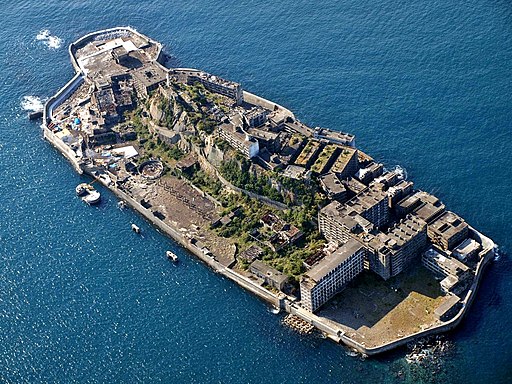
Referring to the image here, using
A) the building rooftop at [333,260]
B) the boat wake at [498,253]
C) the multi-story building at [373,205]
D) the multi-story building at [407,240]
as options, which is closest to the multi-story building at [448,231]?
the multi-story building at [407,240]

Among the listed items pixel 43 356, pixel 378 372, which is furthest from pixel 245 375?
pixel 43 356

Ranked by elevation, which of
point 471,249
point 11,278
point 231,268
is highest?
point 471,249

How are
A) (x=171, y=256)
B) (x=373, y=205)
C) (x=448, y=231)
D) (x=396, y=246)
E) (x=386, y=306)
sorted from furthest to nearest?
(x=171, y=256)
(x=373, y=205)
(x=448, y=231)
(x=396, y=246)
(x=386, y=306)

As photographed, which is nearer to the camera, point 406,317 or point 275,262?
point 406,317

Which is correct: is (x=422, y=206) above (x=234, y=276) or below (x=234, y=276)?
above

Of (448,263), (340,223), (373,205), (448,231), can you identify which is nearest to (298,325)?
(340,223)

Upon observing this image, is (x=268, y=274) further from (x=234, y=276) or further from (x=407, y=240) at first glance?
(x=407, y=240)

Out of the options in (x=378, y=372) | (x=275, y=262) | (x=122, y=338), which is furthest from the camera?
(x=275, y=262)

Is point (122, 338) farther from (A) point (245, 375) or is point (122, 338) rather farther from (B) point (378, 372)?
(B) point (378, 372)
